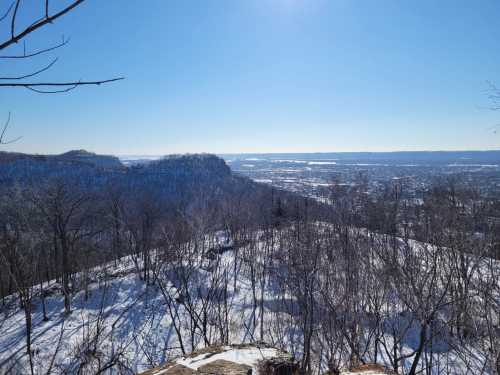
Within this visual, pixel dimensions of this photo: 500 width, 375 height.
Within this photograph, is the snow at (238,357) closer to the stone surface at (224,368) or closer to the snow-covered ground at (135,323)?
the stone surface at (224,368)

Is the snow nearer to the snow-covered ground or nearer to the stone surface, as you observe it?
the stone surface

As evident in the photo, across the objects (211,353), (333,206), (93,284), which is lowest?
(93,284)

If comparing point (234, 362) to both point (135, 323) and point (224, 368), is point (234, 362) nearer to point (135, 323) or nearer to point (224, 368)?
point (224, 368)

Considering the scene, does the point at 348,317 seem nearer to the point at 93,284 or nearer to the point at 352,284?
the point at 352,284

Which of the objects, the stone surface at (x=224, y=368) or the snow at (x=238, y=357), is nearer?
the stone surface at (x=224, y=368)

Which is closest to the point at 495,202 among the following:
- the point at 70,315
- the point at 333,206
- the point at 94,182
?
the point at 333,206

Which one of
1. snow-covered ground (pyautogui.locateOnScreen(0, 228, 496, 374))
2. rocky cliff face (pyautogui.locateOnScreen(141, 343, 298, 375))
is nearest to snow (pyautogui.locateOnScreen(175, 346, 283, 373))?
rocky cliff face (pyautogui.locateOnScreen(141, 343, 298, 375))

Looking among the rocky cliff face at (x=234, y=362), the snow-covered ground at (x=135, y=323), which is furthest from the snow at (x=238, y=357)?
the snow-covered ground at (x=135, y=323)

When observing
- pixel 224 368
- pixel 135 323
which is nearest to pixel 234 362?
pixel 224 368

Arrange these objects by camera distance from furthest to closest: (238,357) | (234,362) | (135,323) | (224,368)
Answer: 1. (135,323)
2. (238,357)
3. (234,362)
4. (224,368)

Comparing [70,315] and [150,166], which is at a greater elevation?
[150,166]

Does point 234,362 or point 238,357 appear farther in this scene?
point 238,357
